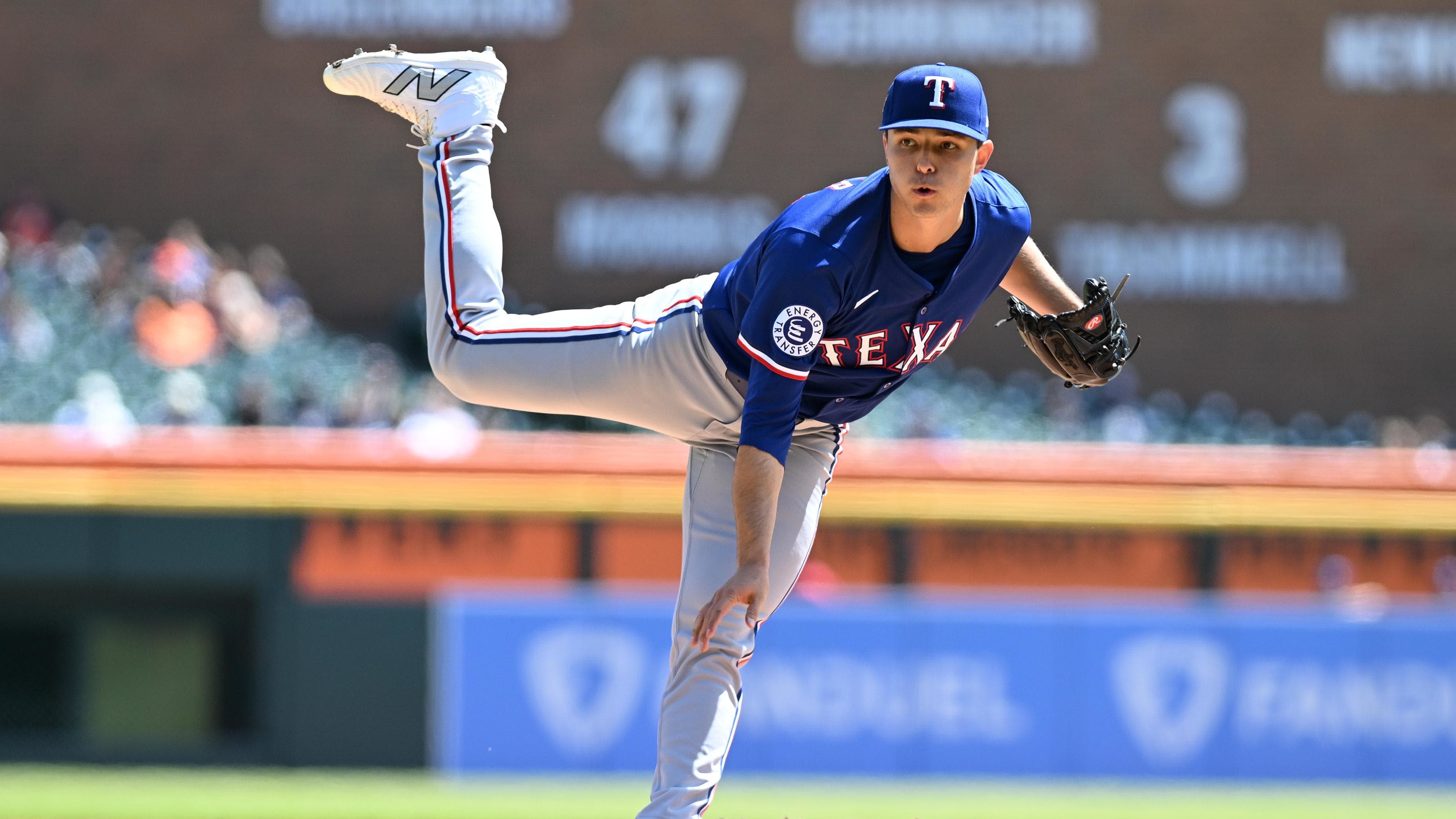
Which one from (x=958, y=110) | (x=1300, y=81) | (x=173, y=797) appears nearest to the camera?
(x=958, y=110)

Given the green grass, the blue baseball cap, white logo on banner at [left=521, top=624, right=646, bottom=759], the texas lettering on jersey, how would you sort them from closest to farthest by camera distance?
the blue baseball cap → the texas lettering on jersey → the green grass → white logo on banner at [left=521, top=624, right=646, bottom=759]

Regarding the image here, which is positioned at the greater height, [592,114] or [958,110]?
[592,114]

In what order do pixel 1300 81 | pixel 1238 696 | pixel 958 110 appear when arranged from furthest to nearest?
1. pixel 1300 81
2. pixel 1238 696
3. pixel 958 110

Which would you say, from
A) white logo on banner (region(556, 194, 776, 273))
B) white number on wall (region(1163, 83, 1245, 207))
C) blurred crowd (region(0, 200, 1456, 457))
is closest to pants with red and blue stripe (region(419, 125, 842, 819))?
blurred crowd (region(0, 200, 1456, 457))

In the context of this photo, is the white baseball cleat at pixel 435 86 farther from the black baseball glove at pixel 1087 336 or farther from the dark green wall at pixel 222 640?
the dark green wall at pixel 222 640

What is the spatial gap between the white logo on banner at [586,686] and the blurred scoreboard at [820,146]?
24.8 feet

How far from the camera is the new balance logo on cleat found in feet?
15.0

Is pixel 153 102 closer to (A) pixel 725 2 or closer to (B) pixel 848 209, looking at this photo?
(A) pixel 725 2

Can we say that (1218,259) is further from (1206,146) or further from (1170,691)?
(1170,691)

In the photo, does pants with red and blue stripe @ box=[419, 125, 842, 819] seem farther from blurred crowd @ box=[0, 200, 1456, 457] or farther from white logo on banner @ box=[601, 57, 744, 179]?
white logo on banner @ box=[601, 57, 744, 179]

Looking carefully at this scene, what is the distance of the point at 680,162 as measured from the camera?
54.3 feet

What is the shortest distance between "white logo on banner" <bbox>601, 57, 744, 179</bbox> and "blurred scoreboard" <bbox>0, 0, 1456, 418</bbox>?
0.07 ft

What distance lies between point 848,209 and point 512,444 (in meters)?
6.14

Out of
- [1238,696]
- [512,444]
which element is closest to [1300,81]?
[1238,696]
